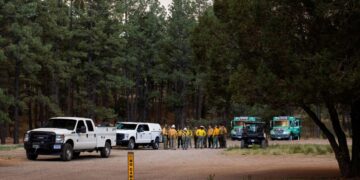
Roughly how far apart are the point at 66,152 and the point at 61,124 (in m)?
1.84

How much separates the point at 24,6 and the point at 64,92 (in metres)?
26.5

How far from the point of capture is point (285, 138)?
61406 mm

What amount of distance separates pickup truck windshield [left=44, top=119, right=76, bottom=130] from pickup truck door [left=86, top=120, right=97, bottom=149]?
3.93 ft

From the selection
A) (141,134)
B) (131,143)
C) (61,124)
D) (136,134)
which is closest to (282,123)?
(141,134)

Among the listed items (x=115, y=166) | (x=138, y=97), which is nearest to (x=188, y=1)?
(x=138, y=97)

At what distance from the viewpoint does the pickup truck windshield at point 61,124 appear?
29.2 m

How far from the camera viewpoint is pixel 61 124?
29.4 m

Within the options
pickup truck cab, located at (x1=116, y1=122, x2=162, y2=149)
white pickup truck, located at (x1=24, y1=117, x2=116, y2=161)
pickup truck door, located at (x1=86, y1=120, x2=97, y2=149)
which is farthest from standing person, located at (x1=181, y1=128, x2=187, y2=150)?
pickup truck door, located at (x1=86, y1=120, x2=97, y2=149)

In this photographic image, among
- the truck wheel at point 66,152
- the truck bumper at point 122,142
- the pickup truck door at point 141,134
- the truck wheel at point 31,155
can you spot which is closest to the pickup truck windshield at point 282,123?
the pickup truck door at point 141,134

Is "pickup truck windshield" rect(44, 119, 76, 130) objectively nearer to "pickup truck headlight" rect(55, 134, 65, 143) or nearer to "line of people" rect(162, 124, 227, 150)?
"pickup truck headlight" rect(55, 134, 65, 143)

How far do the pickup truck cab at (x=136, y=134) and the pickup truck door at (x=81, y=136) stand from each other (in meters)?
10.9

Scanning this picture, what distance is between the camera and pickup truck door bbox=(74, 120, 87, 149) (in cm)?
2925

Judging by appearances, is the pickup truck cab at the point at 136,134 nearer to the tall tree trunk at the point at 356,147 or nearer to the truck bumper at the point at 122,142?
the truck bumper at the point at 122,142

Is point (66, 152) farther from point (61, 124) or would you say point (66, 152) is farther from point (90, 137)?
point (90, 137)
